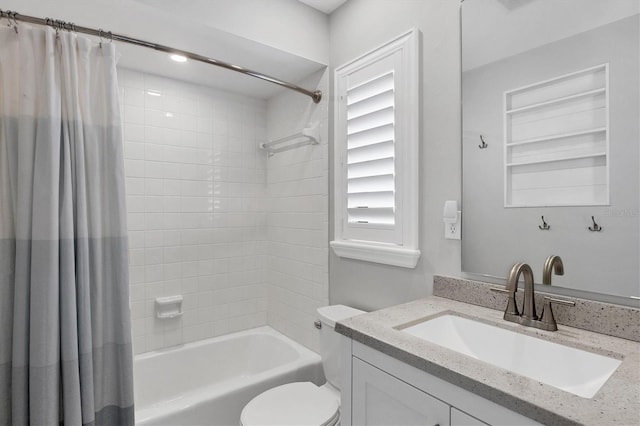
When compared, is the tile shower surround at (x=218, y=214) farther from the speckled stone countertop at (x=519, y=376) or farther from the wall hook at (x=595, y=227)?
the wall hook at (x=595, y=227)

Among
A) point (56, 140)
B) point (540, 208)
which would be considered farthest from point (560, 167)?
point (56, 140)

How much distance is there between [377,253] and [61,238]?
137cm

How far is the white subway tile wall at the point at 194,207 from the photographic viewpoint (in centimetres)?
225

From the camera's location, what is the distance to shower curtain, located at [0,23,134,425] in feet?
3.77

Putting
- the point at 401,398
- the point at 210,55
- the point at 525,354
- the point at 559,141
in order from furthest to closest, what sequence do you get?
the point at 210,55
the point at 559,141
the point at 525,354
the point at 401,398

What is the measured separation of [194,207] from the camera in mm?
2465

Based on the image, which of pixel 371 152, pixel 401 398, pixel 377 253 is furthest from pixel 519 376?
pixel 371 152

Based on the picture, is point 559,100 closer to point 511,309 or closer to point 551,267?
point 551,267

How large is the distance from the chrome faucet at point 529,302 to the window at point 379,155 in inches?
19.9

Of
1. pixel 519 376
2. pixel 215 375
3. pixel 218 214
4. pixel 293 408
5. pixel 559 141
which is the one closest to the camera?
pixel 519 376

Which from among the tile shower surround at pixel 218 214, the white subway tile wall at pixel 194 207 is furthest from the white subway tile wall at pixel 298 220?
the white subway tile wall at pixel 194 207

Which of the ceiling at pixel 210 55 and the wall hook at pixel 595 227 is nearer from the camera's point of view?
the wall hook at pixel 595 227

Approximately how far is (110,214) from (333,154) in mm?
1268

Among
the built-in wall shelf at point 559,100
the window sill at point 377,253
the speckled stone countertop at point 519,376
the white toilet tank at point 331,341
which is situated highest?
the built-in wall shelf at point 559,100
